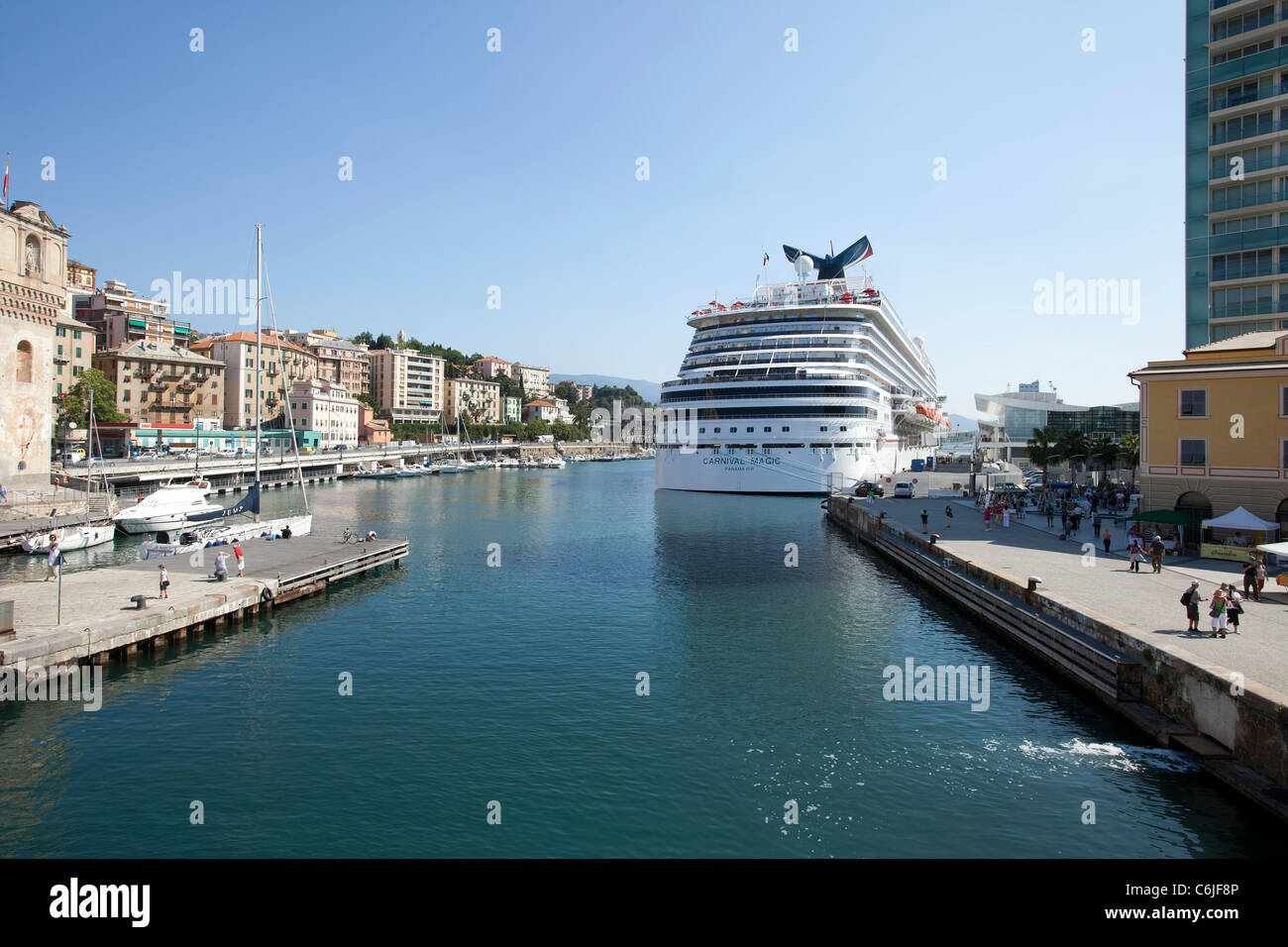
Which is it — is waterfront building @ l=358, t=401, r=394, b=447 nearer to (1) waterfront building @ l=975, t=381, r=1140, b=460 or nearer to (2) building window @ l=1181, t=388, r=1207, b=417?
(1) waterfront building @ l=975, t=381, r=1140, b=460

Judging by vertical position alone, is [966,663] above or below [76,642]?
below

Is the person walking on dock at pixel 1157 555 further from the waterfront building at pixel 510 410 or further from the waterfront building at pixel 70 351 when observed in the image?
the waterfront building at pixel 510 410

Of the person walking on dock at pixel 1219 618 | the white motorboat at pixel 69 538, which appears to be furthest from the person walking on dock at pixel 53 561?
the person walking on dock at pixel 1219 618

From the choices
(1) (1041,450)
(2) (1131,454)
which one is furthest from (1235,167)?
(1) (1041,450)

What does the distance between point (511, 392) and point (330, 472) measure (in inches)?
3856

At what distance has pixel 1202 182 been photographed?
134 feet

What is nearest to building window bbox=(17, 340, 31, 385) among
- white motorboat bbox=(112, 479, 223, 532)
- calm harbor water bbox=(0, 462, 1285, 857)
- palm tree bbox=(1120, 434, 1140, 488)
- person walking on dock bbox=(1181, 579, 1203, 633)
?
white motorboat bbox=(112, 479, 223, 532)

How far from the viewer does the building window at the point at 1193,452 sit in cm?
2792

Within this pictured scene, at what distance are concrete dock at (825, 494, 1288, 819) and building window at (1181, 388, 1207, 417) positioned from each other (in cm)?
561

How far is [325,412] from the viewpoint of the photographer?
11706 centimetres
